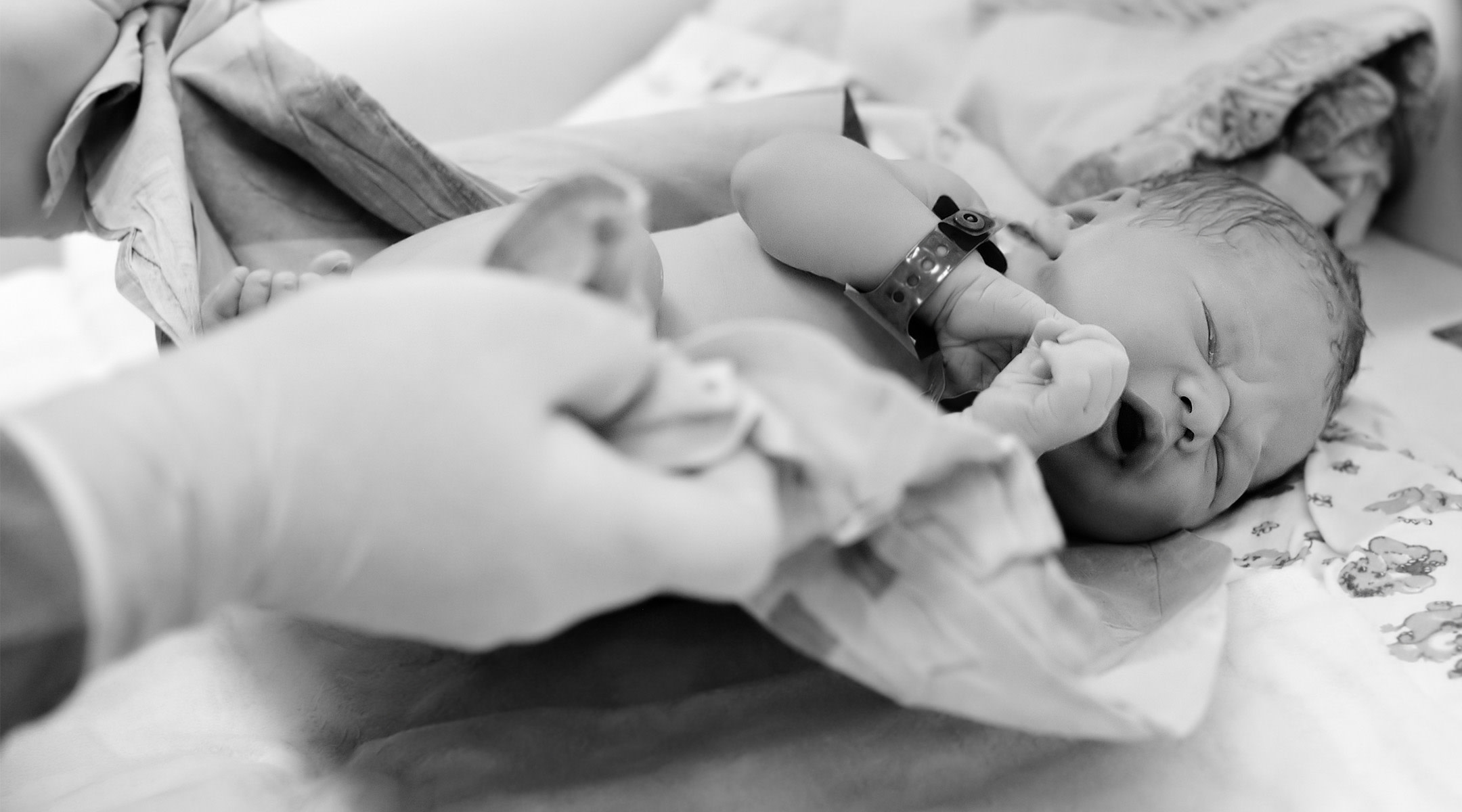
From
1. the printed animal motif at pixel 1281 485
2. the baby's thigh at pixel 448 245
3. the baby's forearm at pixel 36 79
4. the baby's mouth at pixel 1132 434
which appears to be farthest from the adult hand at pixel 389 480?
the printed animal motif at pixel 1281 485

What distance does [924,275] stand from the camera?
2.75ft

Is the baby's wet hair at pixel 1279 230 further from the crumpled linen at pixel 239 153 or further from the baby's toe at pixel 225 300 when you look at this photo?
the baby's toe at pixel 225 300

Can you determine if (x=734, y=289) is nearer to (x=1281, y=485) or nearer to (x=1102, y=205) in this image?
(x=1102, y=205)

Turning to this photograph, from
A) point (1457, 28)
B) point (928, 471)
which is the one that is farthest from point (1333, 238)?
point (928, 471)

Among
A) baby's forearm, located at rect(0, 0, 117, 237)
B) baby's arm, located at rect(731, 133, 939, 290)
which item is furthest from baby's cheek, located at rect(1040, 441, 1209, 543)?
baby's forearm, located at rect(0, 0, 117, 237)

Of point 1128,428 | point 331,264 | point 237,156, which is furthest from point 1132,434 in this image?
point 237,156

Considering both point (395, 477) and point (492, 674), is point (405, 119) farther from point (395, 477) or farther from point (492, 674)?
point (395, 477)

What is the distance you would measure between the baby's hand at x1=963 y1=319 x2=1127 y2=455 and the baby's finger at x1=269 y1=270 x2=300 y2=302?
0.47m

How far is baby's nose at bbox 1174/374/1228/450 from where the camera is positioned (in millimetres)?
841

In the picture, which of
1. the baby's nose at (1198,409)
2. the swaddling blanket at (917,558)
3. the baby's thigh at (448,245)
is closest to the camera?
the swaddling blanket at (917,558)

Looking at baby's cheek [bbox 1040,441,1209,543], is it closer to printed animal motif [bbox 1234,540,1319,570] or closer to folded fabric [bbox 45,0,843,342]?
printed animal motif [bbox 1234,540,1319,570]

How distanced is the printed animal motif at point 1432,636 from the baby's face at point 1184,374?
16 centimetres

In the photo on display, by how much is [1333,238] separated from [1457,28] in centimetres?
27

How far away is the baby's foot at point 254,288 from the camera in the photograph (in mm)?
776
